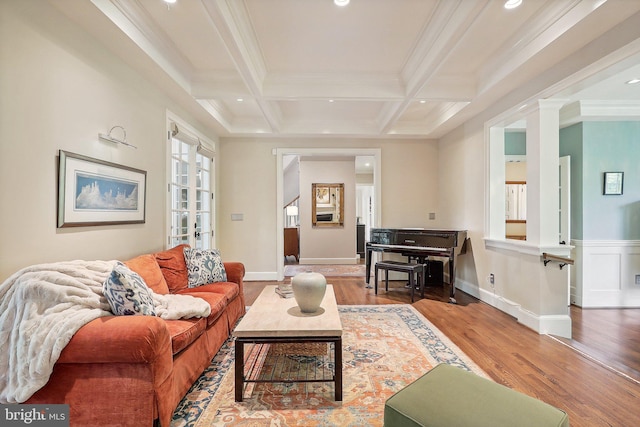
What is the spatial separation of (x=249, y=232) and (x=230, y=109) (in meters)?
2.05

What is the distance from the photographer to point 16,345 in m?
1.46

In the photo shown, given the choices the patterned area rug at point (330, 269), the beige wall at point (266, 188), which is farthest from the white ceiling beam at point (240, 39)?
the patterned area rug at point (330, 269)

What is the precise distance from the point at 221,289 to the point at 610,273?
4.74 meters

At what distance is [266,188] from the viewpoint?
5320 mm

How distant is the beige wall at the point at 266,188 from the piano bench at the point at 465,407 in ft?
13.3

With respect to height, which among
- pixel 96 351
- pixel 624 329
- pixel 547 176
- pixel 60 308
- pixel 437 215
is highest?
pixel 547 176

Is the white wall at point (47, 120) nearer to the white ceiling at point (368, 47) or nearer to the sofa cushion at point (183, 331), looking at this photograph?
the white ceiling at point (368, 47)

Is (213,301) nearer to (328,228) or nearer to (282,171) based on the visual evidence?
(282,171)

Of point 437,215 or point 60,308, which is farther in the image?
point 437,215

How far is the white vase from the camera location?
2.18 meters

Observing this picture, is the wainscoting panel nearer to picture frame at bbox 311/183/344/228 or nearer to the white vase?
the white vase

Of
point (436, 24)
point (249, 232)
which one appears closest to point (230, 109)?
point (249, 232)

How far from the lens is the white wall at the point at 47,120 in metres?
1.72

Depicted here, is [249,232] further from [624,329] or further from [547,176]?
[624,329]
